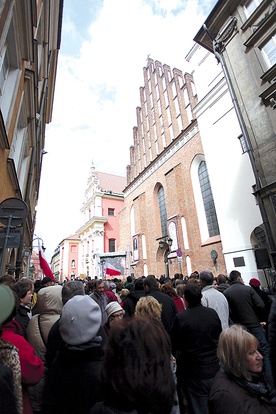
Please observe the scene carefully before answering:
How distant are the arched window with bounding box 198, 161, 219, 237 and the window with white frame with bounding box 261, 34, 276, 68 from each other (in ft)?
26.1

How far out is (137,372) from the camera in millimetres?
881

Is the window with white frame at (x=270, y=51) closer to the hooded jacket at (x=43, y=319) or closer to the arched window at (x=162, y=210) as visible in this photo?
the hooded jacket at (x=43, y=319)

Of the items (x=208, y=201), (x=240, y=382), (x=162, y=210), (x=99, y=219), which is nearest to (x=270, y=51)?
(x=208, y=201)

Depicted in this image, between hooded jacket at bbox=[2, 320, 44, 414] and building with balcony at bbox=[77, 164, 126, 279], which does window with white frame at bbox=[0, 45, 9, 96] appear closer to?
hooded jacket at bbox=[2, 320, 44, 414]

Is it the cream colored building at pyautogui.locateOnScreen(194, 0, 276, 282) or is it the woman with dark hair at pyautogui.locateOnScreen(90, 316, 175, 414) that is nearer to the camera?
the woman with dark hair at pyautogui.locateOnScreen(90, 316, 175, 414)

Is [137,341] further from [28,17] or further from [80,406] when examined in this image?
[28,17]

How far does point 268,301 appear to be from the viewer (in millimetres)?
3900

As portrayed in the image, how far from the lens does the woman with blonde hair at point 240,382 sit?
52.9 inches

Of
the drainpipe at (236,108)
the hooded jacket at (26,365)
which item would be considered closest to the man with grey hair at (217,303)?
the hooded jacket at (26,365)

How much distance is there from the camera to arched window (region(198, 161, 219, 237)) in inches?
571

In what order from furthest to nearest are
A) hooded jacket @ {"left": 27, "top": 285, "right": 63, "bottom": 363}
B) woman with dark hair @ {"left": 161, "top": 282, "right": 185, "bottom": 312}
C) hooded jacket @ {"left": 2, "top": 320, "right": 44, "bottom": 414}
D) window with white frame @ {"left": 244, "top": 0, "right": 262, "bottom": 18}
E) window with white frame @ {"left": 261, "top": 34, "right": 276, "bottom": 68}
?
1. window with white frame @ {"left": 244, "top": 0, "right": 262, "bottom": 18}
2. window with white frame @ {"left": 261, "top": 34, "right": 276, "bottom": 68}
3. woman with dark hair @ {"left": 161, "top": 282, "right": 185, "bottom": 312}
4. hooded jacket @ {"left": 27, "top": 285, "right": 63, "bottom": 363}
5. hooded jacket @ {"left": 2, "top": 320, "right": 44, "bottom": 414}

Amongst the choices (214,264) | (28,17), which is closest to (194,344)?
(28,17)

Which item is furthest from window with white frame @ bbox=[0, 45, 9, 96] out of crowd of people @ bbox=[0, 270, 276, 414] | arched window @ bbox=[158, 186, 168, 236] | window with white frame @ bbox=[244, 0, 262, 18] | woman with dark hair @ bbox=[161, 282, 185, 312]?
arched window @ bbox=[158, 186, 168, 236]

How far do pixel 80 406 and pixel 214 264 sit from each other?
519 inches
